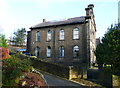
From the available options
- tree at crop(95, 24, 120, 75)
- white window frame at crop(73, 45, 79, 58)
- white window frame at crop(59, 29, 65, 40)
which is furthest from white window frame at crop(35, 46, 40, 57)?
tree at crop(95, 24, 120, 75)

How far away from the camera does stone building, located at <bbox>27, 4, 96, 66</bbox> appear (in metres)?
23.1

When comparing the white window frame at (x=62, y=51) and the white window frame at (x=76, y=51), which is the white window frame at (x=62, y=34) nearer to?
the white window frame at (x=62, y=51)

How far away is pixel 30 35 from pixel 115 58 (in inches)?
935

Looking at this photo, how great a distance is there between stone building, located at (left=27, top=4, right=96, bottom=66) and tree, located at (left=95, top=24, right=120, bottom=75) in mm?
7330

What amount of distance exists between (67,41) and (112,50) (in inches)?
493

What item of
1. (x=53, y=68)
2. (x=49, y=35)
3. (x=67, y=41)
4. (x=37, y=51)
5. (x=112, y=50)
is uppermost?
(x=49, y=35)

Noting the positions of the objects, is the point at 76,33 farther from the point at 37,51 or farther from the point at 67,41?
the point at 37,51

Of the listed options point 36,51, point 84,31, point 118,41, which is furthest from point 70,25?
point 118,41

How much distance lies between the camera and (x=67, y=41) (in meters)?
24.9

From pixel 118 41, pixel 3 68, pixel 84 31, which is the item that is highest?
pixel 84 31

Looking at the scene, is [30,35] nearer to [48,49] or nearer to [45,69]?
[48,49]

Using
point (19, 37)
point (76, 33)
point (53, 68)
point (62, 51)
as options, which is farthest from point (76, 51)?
point (19, 37)

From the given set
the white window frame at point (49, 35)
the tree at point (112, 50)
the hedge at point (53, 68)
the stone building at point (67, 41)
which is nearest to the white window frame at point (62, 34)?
the stone building at point (67, 41)

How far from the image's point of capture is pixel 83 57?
22797 millimetres
